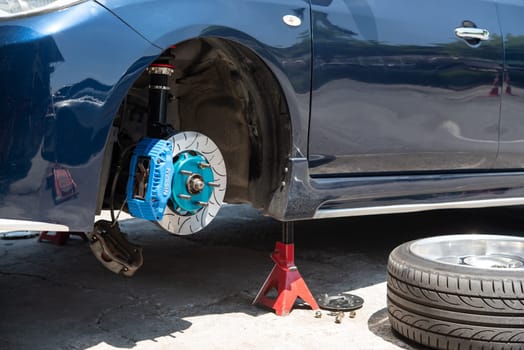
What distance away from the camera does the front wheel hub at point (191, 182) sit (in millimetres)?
2166

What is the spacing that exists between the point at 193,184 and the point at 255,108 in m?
0.45

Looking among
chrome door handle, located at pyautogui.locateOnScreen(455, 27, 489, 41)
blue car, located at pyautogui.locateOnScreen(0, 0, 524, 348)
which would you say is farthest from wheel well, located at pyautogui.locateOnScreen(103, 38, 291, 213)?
chrome door handle, located at pyautogui.locateOnScreen(455, 27, 489, 41)

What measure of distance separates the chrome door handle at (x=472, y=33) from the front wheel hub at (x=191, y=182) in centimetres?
127

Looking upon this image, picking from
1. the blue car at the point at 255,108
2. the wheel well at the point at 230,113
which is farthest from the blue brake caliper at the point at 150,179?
the wheel well at the point at 230,113

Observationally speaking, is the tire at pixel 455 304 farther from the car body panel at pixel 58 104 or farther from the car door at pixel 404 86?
the car body panel at pixel 58 104

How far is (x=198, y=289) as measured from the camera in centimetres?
287

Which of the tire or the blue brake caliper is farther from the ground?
the blue brake caliper

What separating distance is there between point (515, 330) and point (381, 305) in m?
0.72

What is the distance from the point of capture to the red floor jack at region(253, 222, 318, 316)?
255 centimetres

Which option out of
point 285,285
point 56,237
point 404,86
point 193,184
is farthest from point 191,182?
point 56,237

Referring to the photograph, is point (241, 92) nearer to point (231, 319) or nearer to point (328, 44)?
point (328, 44)

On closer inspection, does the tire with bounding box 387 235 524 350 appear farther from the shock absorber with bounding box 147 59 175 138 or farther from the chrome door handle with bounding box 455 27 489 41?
the chrome door handle with bounding box 455 27 489 41

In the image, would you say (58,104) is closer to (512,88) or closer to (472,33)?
(472,33)

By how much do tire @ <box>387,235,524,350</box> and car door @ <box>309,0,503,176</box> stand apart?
0.51 meters
